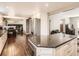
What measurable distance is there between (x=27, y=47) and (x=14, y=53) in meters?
0.24

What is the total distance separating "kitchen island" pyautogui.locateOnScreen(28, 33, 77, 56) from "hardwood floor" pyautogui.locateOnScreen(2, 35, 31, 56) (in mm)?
107

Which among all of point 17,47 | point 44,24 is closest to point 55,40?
point 44,24

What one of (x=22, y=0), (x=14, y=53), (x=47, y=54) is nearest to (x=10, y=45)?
(x=14, y=53)

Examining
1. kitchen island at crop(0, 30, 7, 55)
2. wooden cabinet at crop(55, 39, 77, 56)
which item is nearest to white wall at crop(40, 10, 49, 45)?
wooden cabinet at crop(55, 39, 77, 56)

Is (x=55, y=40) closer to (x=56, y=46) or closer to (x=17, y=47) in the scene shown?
(x=56, y=46)

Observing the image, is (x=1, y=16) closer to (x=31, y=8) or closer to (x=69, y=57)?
(x=31, y=8)

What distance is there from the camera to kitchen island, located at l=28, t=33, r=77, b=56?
185cm

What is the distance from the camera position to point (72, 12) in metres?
1.85

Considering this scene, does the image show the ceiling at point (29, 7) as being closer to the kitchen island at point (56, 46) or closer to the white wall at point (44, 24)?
the white wall at point (44, 24)

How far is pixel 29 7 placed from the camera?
186 cm

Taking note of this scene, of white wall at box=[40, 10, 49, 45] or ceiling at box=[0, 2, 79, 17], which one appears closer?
ceiling at box=[0, 2, 79, 17]

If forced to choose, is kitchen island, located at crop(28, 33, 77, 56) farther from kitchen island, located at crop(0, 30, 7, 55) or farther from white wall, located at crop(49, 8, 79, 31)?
kitchen island, located at crop(0, 30, 7, 55)

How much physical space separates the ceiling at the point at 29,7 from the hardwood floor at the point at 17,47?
42cm

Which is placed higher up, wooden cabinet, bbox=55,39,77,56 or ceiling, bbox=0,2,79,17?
ceiling, bbox=0,2,79,17
